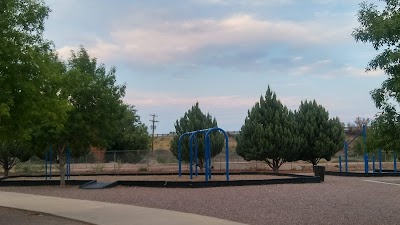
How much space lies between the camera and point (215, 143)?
40.5 m

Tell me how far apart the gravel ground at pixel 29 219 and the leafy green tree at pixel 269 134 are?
24.1 metres

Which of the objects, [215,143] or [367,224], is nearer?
[367,224]

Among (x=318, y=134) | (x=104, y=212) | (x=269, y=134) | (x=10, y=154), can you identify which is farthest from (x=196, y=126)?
(x=104, y=212)

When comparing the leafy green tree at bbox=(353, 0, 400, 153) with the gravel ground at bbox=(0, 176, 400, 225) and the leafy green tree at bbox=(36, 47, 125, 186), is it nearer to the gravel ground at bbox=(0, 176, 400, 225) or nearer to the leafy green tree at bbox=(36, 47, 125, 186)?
the gravel ground at bbox=(0, 176, 400, 225)

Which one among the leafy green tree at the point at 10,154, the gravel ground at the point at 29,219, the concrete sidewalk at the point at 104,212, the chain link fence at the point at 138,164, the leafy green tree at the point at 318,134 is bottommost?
the gravel ground at the point at 29,219

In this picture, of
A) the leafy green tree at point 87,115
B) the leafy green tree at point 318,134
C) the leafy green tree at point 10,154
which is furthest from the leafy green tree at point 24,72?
the leafy green tree at point 318,134

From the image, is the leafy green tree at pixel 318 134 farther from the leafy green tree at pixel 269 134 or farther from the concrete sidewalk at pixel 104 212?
the concrete sidewalk at pixel 104 212

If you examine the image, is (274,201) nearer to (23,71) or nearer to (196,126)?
(23,71)

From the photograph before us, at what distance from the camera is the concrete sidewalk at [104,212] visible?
12.4 meters

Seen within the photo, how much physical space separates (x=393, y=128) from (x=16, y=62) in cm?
870

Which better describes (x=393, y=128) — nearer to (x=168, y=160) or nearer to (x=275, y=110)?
(x=275, y=110)

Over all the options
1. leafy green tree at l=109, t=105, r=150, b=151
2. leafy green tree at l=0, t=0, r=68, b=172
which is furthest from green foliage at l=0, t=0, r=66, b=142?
leafy green tree at l=109, t=105, r=150, b=151

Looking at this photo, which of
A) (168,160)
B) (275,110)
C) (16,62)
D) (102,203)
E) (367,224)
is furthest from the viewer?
(168,160)

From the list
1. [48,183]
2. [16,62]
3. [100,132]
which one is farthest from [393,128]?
[48,183]
